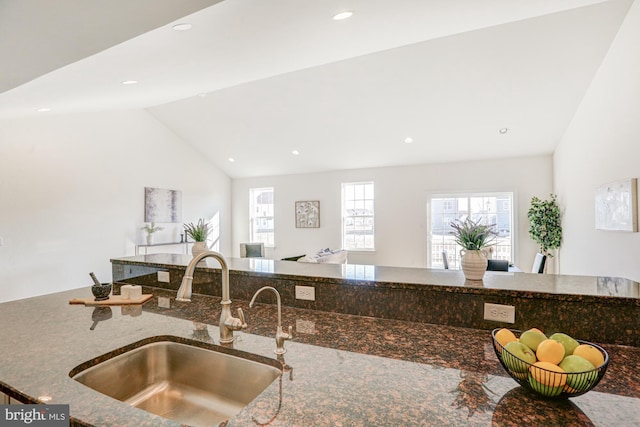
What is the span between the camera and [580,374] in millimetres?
772

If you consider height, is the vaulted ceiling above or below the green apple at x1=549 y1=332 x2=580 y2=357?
above

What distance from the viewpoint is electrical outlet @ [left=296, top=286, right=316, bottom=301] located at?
1.66 metres

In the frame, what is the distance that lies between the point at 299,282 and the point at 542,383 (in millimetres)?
1111

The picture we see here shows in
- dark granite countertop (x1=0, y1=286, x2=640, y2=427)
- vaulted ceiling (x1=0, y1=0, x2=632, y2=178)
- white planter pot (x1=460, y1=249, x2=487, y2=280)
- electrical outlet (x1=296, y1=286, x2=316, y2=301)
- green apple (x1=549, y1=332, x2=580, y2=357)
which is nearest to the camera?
dark granite countertop (x1=0, y1=286, x2=640, y2=427)

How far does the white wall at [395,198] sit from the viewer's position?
598 centimetres

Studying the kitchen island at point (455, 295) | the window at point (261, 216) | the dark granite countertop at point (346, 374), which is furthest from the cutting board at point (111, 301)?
the window at point (261, 216)

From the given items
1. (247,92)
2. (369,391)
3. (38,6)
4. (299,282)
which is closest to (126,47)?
(38,6)

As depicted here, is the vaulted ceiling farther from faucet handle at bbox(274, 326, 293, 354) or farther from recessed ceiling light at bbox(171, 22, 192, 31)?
faucet handle at bbox(274, 326, 293, 354)

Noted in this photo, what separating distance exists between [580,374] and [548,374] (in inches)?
2.6

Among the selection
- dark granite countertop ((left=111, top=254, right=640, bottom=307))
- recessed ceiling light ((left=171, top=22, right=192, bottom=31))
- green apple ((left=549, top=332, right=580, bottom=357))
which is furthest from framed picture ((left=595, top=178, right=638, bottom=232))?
recessed ceiling light ((left=171, top=22, right=192, bottom=31))

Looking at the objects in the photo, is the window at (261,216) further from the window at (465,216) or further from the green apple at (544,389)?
the green apple at (544,389)

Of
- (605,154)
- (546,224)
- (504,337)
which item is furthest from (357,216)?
(504,337)

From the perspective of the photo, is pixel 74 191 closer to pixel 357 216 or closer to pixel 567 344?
pixel 357 216

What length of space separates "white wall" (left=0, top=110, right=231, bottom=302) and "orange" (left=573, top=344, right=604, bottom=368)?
5915 mm
